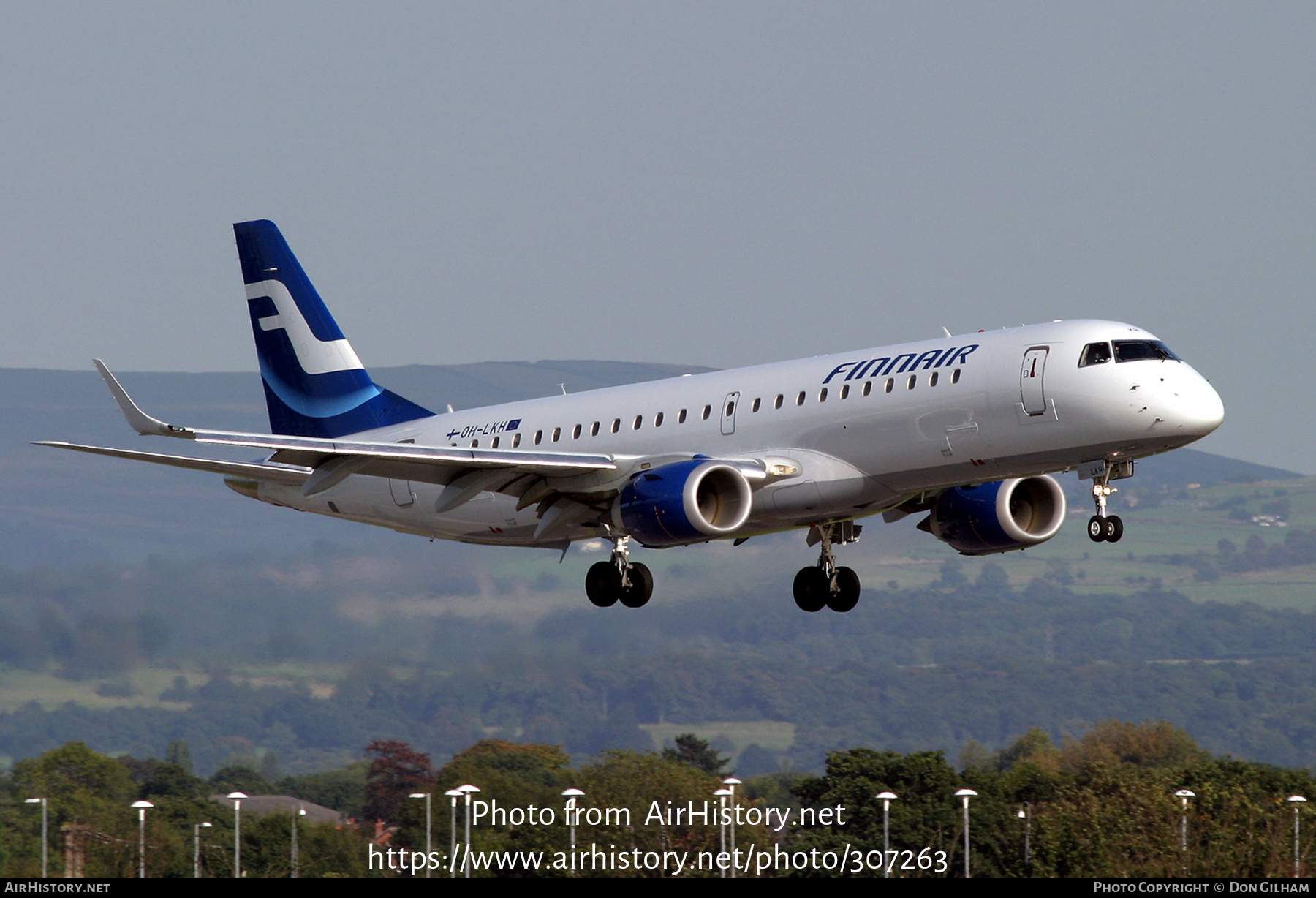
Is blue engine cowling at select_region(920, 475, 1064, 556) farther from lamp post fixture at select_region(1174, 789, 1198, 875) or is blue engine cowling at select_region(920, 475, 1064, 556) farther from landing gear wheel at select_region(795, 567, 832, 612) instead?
lamp post fixture at select_region(1174, 789, 1198, 875)

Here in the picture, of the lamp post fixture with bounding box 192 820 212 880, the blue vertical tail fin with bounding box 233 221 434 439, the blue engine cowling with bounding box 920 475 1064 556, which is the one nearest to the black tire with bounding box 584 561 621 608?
the blue engine cowling with bounding box 920 475 1064 556

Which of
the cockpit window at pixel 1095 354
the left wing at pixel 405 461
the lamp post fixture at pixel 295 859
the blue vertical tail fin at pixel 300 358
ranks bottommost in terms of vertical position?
the lamp post fixture at pixel 295 859

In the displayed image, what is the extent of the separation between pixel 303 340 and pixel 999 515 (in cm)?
1954

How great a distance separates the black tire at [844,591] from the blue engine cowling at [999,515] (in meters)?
2.57

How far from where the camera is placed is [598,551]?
97562mm

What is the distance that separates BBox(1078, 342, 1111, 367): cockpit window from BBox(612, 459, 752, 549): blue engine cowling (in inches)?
282

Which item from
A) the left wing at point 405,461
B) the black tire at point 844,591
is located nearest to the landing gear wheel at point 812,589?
the black tire at point 844,591

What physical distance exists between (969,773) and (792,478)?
74.2m

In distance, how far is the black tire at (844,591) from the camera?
42438mm

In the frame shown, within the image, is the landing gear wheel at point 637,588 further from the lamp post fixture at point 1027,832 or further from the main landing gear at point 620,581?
the lamp post fixture at point 1027,832

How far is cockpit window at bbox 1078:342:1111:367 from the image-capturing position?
113 ft

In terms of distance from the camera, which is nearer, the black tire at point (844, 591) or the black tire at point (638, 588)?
the black tire at point (638, 588)

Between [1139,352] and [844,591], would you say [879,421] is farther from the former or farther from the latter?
[844,591]
